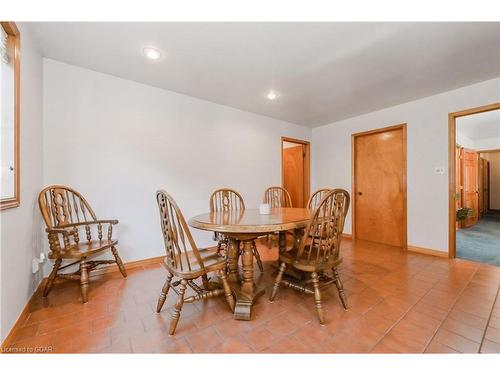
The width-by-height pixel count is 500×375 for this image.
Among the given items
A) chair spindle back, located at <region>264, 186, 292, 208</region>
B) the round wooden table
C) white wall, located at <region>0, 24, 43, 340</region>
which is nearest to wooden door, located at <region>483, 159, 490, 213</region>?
chair spindle back, located at <region>264, 186, 292, 208</region>

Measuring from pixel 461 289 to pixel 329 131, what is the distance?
3130mm

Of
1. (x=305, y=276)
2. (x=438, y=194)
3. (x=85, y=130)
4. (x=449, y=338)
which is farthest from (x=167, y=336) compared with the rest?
(x=438, y=194)

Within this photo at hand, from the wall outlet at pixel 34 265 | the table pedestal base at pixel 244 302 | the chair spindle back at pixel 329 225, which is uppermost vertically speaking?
the chair spindle back at pixel 329 225

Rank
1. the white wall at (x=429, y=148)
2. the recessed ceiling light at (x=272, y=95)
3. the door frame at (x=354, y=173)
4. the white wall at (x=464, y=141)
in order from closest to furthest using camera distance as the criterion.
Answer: the white wall at (x=429, y=148) → the recessed ceiling light at (x=272, y=95) → the door frame at (x=354, y=173) → the white wall at (x=464, y=141)

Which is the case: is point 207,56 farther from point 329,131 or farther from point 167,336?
point 329,131

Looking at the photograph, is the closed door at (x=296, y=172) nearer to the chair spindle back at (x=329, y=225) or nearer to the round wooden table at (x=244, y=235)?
the round wooden table at (x=244, y=235)

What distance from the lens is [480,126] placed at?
452 cm

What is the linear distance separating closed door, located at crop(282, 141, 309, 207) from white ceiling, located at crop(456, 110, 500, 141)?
2.81m

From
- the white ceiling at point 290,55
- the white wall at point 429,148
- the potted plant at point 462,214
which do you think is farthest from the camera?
the potted plant at point 462,214

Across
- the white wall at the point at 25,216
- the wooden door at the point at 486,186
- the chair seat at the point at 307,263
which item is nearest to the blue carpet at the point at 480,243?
the wooden door at the point at 486,186

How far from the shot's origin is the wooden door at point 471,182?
4.88m

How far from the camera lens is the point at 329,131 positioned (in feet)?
13.9

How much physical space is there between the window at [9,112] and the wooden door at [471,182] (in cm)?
736

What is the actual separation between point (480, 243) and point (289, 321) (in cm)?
411
